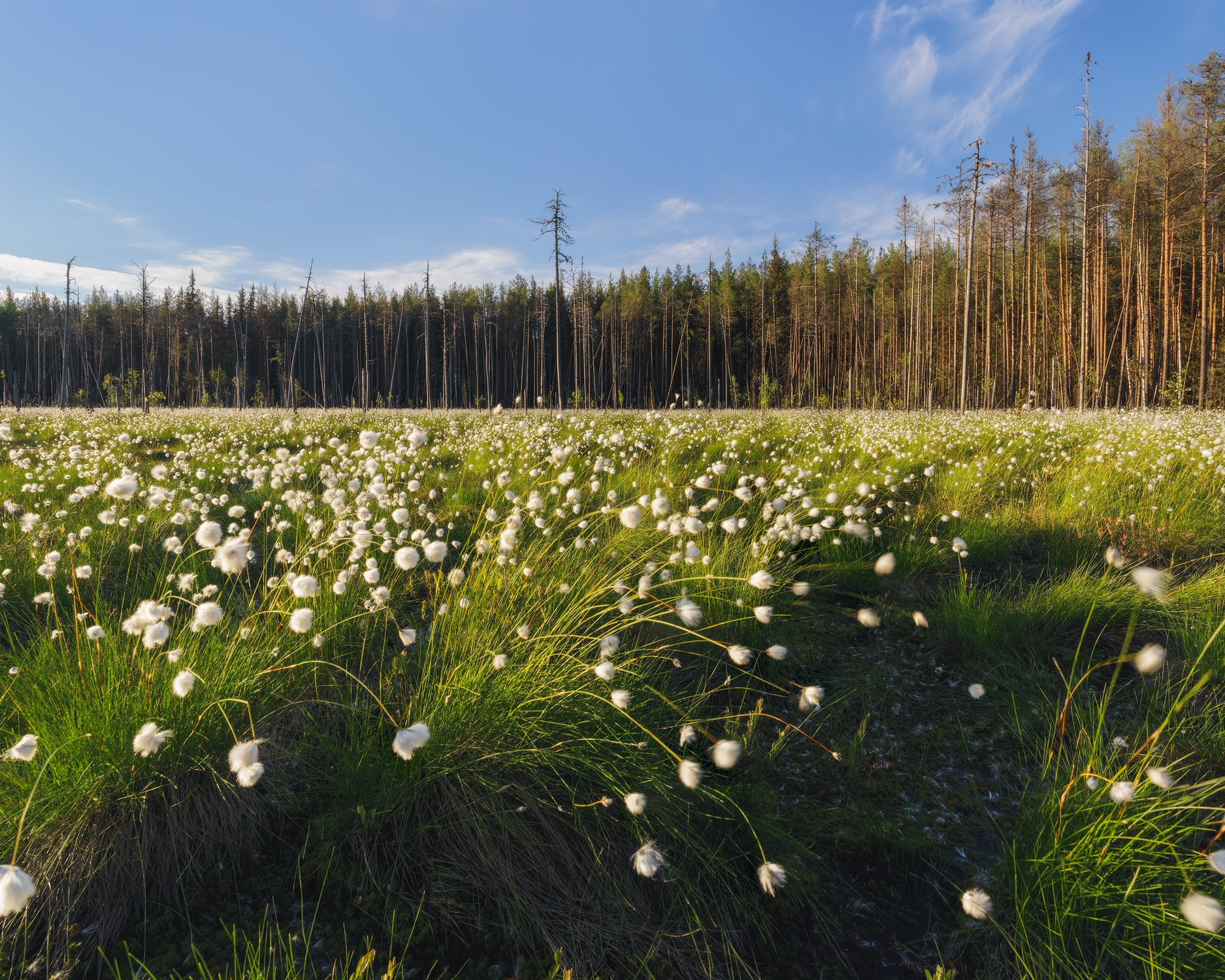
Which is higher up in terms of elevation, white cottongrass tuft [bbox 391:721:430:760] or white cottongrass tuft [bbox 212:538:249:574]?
white cottongrass tuft [bbox 212:538:249:574]

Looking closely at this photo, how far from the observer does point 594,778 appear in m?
2.22

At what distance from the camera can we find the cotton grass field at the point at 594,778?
1802 millimetres

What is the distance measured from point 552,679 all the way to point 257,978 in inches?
47.6

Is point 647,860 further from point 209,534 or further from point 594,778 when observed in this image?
point 209,534

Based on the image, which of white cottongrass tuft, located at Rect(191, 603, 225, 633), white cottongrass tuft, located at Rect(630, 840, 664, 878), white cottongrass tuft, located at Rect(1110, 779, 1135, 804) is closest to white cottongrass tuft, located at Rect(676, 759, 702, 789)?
white cottongrass tuft, located at Rect(630, 840, 664, 878)

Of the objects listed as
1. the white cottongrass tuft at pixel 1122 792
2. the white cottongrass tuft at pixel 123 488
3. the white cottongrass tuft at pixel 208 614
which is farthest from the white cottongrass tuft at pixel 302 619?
the white cottongrass tuft at pixel 1122 792

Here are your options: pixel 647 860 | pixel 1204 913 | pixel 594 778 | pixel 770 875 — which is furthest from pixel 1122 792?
pixel 594 778

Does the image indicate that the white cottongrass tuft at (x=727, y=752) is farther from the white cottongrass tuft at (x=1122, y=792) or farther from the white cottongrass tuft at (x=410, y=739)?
the white cottongrass tuft at (x=1122, y=792)

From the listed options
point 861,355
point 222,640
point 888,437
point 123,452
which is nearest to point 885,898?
point 222,640

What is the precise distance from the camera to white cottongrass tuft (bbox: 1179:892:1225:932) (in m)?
1.22

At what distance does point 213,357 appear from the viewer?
6481cm

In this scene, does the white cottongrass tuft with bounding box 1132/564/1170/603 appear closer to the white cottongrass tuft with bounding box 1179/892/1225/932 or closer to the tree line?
the white cottongrass tuft with bounding box 1179/892/1225/932

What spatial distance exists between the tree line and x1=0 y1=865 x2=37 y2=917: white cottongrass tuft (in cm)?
1104

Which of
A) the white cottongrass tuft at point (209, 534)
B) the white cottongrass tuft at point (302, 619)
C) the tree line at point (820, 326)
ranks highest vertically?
the tree line at point (820, 326)
